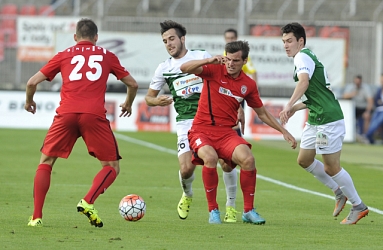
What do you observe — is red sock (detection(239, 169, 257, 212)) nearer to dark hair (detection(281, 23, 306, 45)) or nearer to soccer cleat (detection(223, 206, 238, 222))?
soccer cleat (detection(223, 206, 238, 222))

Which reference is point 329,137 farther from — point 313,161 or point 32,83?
point 32,83

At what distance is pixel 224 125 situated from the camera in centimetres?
896

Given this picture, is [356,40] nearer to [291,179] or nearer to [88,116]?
[291,179]

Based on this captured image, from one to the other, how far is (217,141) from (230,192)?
76 centimetres

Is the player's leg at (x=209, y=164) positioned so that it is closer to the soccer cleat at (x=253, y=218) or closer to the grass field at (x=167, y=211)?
the grass field at (x=167, y=211)

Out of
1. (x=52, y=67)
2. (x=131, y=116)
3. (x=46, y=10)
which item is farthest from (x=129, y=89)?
(x=46, y=10)

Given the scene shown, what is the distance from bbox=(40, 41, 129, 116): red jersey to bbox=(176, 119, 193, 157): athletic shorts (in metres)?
1.65

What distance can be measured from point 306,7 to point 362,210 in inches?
1087

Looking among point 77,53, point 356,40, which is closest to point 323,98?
point 77,53

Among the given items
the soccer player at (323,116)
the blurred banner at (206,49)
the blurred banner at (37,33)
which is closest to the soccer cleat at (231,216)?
the soccer player at (323,116)

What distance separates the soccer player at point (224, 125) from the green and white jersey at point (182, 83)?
2.40 feet

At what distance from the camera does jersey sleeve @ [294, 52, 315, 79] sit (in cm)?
901

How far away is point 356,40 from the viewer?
1341 inches

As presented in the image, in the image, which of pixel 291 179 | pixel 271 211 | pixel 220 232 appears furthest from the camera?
pixel 291 179
